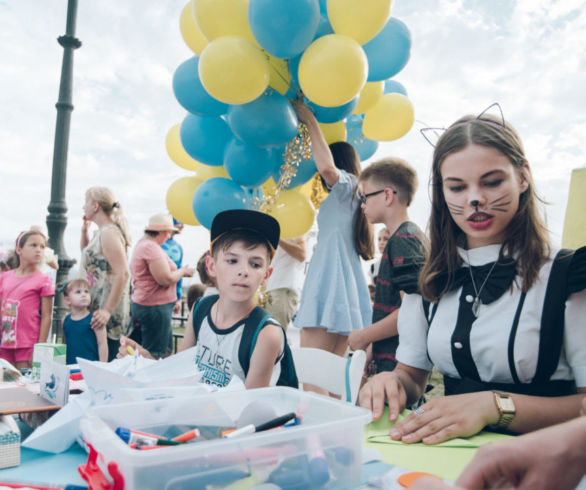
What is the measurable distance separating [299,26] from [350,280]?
1417 mm

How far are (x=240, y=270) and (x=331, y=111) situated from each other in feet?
3.78

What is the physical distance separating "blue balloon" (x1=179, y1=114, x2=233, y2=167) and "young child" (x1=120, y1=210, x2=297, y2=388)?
0.89 m

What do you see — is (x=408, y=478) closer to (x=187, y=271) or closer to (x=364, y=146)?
(x=364, y=146)

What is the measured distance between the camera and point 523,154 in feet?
4.08

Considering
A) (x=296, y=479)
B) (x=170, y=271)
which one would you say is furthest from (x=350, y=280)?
(x=296, y=479)

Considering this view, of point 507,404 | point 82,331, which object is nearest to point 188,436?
point 507,404

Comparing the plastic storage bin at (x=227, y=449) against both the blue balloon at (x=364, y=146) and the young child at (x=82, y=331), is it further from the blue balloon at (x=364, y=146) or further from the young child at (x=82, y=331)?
the young child at (x=82, y=331)

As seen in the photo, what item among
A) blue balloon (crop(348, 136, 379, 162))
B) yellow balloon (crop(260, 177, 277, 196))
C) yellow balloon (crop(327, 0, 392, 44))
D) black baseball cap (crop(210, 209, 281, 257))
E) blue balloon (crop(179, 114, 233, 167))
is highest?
yellow balloon (crop(327, 0, 392, 44))

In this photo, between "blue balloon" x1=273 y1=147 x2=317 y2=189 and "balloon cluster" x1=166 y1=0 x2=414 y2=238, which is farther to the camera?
"blue balloon" x1=273 y1=147 x2=317 y2=189

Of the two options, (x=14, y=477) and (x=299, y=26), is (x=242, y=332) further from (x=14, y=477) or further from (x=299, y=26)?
(x=299, y=26)

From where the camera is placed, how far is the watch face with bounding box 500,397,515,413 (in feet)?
3.27

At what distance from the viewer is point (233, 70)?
2021 mm

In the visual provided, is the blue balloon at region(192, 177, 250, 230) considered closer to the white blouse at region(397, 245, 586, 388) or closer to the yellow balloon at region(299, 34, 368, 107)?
the yellow balloon at region(299, 34, 368, 107)

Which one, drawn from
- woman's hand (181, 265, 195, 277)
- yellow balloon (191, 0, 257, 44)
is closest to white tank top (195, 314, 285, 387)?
yellow balloon (191, 0, 257, 44)
